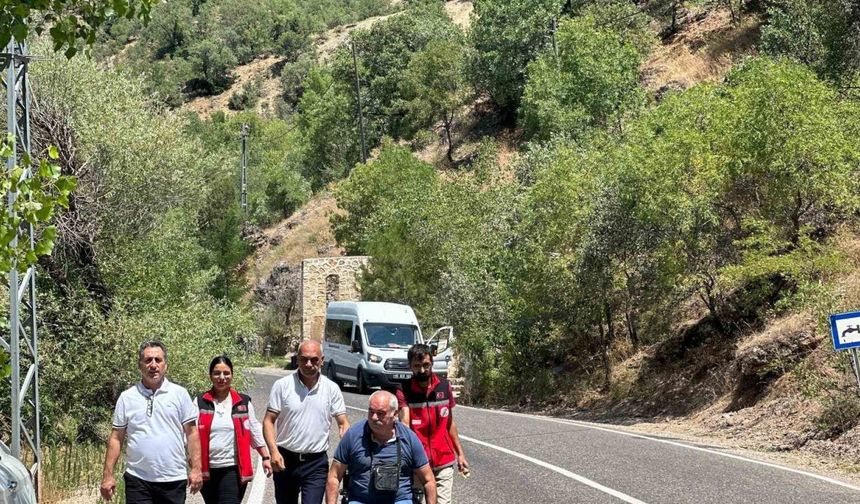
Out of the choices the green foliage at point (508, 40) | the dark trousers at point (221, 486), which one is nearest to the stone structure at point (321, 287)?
the green foliage at point (508, 40)

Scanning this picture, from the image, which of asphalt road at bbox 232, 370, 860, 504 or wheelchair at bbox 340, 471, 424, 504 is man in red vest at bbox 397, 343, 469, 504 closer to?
wheelchair at bbox 340, 471, 424, 504

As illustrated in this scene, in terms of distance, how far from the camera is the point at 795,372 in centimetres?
1881

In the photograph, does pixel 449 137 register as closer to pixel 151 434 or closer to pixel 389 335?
pixel 389 335

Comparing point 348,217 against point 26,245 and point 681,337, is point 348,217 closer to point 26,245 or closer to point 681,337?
point 681,337

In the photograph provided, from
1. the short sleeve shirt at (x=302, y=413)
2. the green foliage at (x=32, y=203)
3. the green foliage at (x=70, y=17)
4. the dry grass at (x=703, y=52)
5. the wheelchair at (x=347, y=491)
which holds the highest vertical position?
the dry grass at (x=703, y=52)

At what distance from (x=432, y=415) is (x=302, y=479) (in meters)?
1.16

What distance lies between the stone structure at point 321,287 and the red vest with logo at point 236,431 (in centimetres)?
4686

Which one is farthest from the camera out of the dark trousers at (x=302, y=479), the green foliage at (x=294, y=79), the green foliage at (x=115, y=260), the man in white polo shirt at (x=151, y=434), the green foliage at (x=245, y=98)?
the green foliage at (x=245, y=98)

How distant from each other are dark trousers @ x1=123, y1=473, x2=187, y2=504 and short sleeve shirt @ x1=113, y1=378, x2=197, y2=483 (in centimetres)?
5

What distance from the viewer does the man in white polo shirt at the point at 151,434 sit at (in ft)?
24.6

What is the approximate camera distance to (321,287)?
55.3 meters

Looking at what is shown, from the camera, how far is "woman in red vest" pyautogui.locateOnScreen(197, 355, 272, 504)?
26.3 ft

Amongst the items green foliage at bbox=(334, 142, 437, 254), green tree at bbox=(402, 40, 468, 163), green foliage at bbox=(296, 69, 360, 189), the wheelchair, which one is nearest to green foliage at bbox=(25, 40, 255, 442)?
the wheelchair

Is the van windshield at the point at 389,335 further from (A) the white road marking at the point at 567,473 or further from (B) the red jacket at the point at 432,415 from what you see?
(B) the red jacket at the point at 432,415
